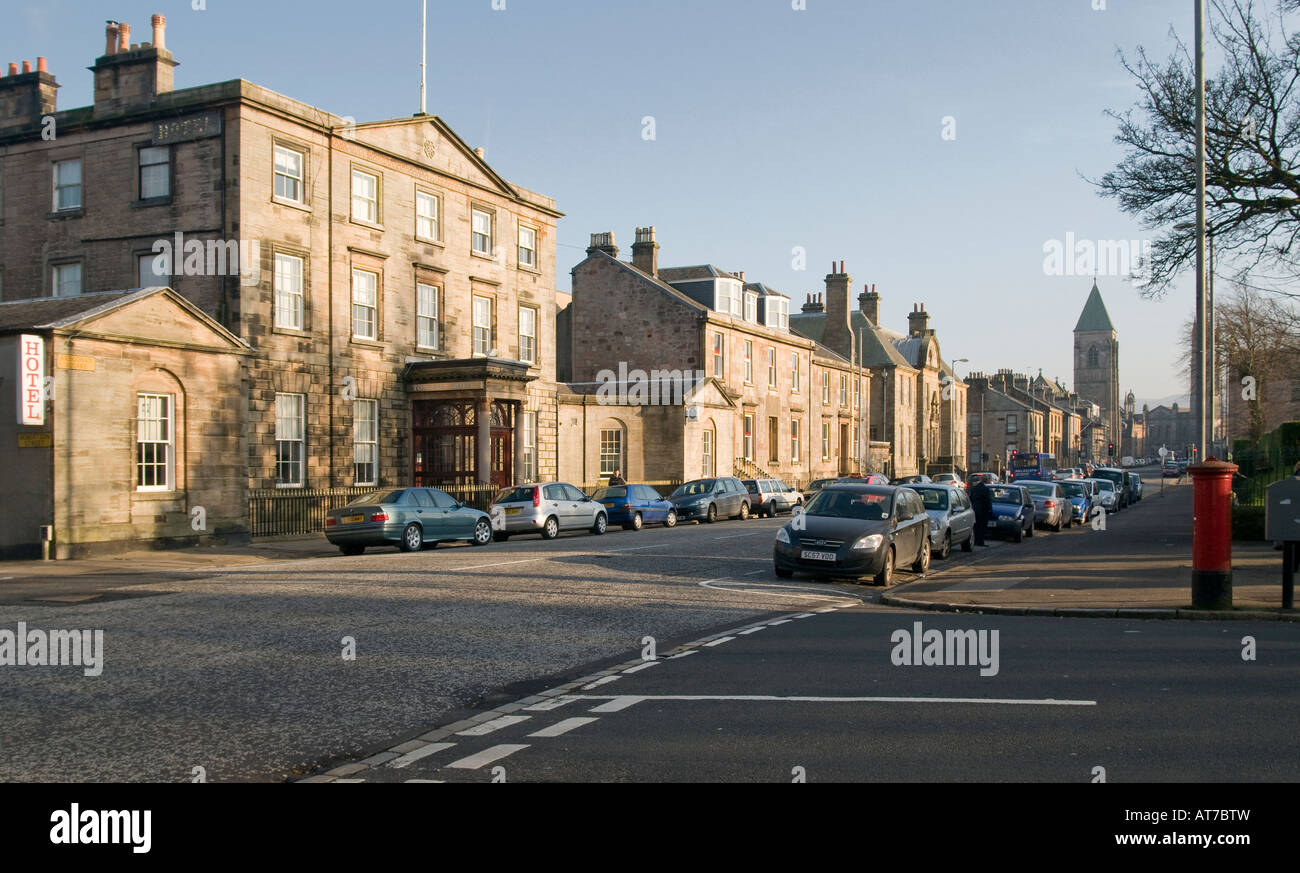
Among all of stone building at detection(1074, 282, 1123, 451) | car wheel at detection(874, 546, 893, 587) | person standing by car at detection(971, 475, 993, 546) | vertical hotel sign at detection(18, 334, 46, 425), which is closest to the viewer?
car wheel at detection(874, 546, 893, 587)

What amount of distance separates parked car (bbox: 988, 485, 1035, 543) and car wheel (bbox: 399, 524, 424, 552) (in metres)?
14.2

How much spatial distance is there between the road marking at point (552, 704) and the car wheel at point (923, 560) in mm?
12493

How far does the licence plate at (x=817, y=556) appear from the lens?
17734mm

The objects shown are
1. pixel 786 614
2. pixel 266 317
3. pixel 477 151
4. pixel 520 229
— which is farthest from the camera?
pixel 520 229

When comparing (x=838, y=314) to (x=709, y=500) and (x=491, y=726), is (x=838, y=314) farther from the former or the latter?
(x=491, y=726)

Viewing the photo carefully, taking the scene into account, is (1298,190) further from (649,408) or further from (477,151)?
(649,408)

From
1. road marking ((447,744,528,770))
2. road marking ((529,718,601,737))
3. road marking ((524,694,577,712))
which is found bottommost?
road marking ((524,694,577,712))

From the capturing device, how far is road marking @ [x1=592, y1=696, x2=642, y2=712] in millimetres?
8297

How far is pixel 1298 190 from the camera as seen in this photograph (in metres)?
22.5

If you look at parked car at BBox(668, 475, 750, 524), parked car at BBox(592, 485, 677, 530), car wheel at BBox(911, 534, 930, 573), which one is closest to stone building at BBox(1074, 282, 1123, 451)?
parked car at BBox(668, 475, 750, 524)

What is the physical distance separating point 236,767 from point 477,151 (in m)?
34.0

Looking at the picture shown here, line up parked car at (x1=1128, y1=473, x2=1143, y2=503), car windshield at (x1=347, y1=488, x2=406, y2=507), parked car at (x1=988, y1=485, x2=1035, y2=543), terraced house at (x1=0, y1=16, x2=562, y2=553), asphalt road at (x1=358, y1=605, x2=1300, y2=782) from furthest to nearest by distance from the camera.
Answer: parked car at (x1=1128, y1=473, x2=1143, y2=503) → terraced house at (x1=0, y1=16, x2=562, y2=553) → parked car at (x1=988, y1=485, x2=1035, y2=543) → car windshield at (x1=347, y1=488, x2=406, y2=507) → asphalt road at (x1=358, y1=605, x2=1300, y2=782)

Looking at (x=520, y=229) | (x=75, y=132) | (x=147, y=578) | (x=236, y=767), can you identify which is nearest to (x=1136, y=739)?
(x=236, y=767)

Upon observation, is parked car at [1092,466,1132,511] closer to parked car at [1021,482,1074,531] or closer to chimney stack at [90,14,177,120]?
parked car at [1021,482,1074,531]
